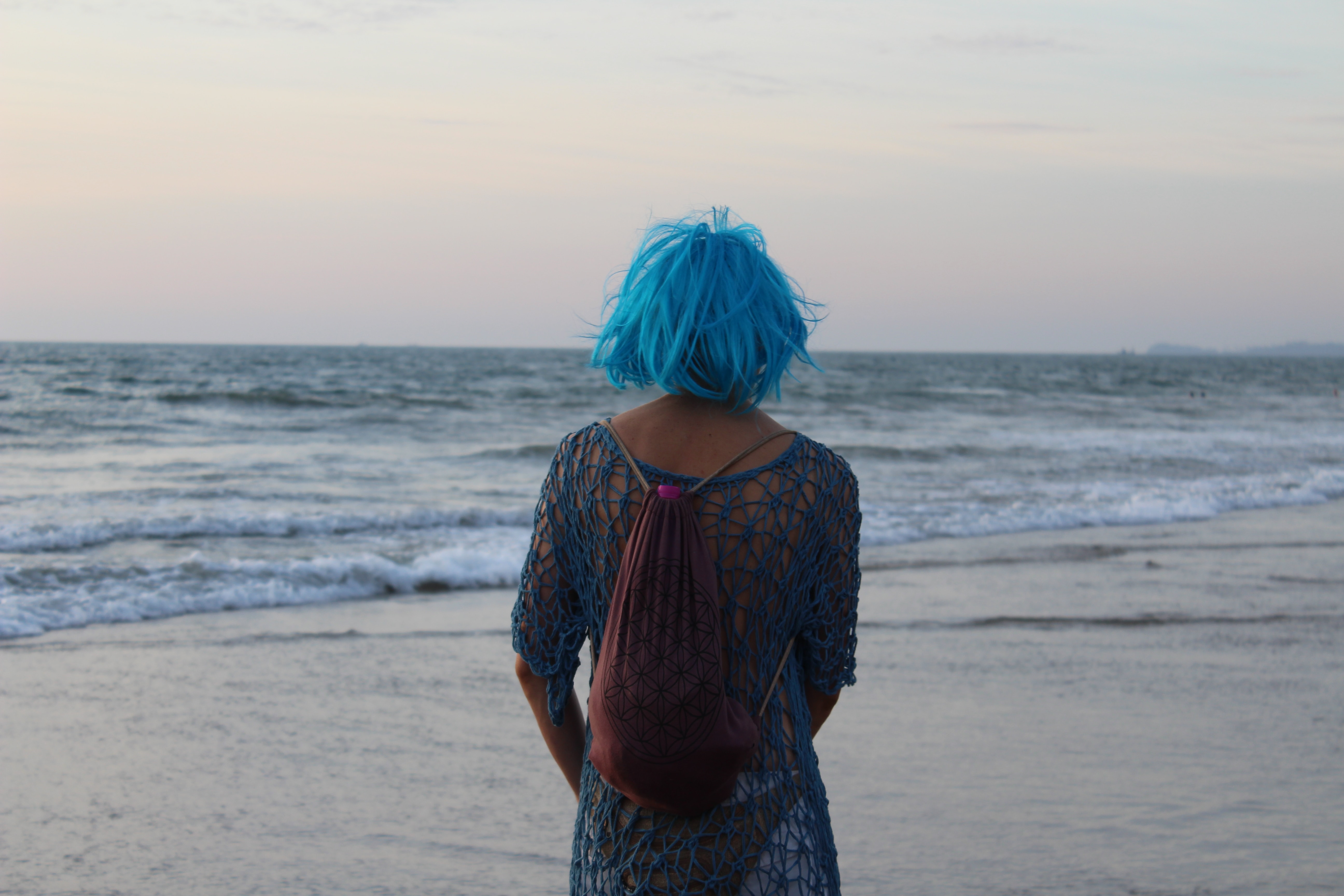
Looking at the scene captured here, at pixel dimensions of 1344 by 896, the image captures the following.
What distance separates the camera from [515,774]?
13.8 ft

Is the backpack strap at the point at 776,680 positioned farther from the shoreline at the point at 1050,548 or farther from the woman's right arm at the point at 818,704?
the shoreline at the point at 1050,548

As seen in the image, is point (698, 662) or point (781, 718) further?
point (781, 718)

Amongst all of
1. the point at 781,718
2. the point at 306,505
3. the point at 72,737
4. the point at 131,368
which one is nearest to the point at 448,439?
the point at 306,505

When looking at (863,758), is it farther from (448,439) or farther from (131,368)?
(131,368)

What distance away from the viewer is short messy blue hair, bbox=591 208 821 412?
1.39 meters

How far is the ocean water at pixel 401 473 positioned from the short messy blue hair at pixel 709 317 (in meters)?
0.64

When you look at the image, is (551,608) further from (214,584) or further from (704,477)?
(214,584)

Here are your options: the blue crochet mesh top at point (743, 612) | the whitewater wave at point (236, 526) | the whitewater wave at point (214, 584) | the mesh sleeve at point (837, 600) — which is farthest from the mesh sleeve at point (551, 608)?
the whitewater wave at point (236, 526)

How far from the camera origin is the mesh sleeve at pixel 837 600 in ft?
4.83

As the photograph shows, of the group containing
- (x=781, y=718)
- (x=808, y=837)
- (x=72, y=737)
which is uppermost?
(x=781, y=718)

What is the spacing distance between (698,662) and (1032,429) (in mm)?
24483

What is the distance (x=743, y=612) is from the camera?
1.40m

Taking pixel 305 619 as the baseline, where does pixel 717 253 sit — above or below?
above

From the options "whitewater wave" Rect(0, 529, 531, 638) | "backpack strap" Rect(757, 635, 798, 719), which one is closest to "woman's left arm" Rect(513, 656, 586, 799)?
"backpack strap" Rect(757, 635, 798, 719)
